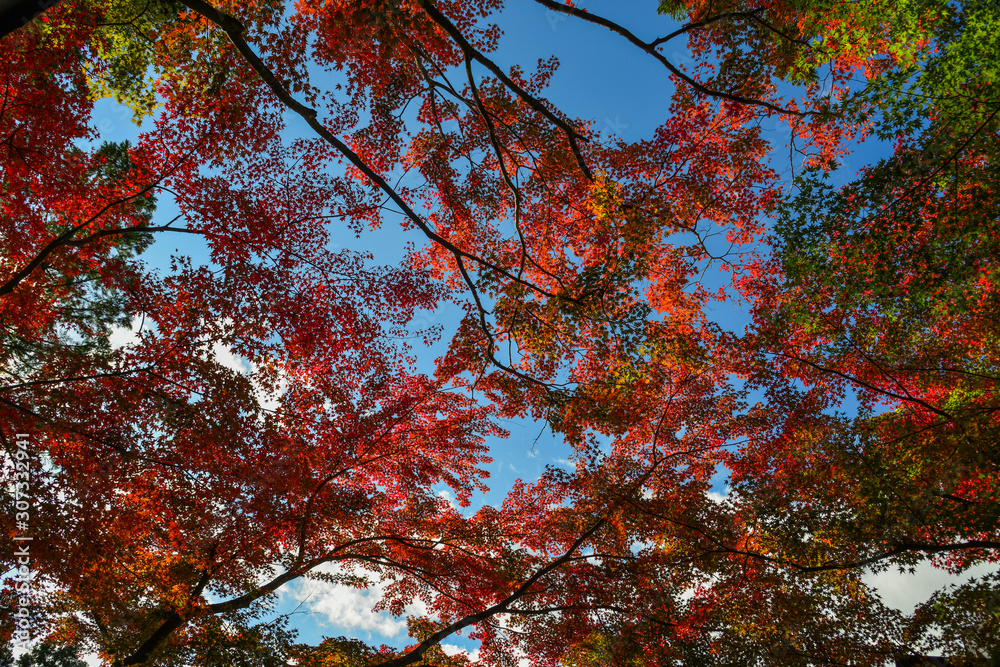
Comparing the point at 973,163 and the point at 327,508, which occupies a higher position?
the point at 973,163

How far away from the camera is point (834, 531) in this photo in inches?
292

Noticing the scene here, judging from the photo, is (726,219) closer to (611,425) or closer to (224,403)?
(611,425)

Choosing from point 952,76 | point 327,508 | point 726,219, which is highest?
point 726,219

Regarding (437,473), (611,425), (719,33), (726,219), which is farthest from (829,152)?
(437,473)

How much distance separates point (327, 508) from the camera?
9.53 m

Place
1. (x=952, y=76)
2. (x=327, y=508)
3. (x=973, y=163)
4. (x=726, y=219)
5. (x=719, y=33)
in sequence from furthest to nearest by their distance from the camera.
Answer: (x=726, y=219) < (x=327, y=508) < (x=719, y=33) < (x=973, y=163) < (x=952, y=76)

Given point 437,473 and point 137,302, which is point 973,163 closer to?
point 437,473

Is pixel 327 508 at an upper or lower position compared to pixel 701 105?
lower

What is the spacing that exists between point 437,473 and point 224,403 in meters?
5.97

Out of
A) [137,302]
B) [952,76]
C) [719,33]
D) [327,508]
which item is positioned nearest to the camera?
[952,76]

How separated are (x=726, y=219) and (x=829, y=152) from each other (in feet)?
7.97

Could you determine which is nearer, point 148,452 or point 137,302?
point 148,452

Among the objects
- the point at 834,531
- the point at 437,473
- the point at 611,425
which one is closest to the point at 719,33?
the point at 611,425

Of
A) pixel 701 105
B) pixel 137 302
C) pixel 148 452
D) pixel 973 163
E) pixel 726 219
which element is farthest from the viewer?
pixel 726 219
